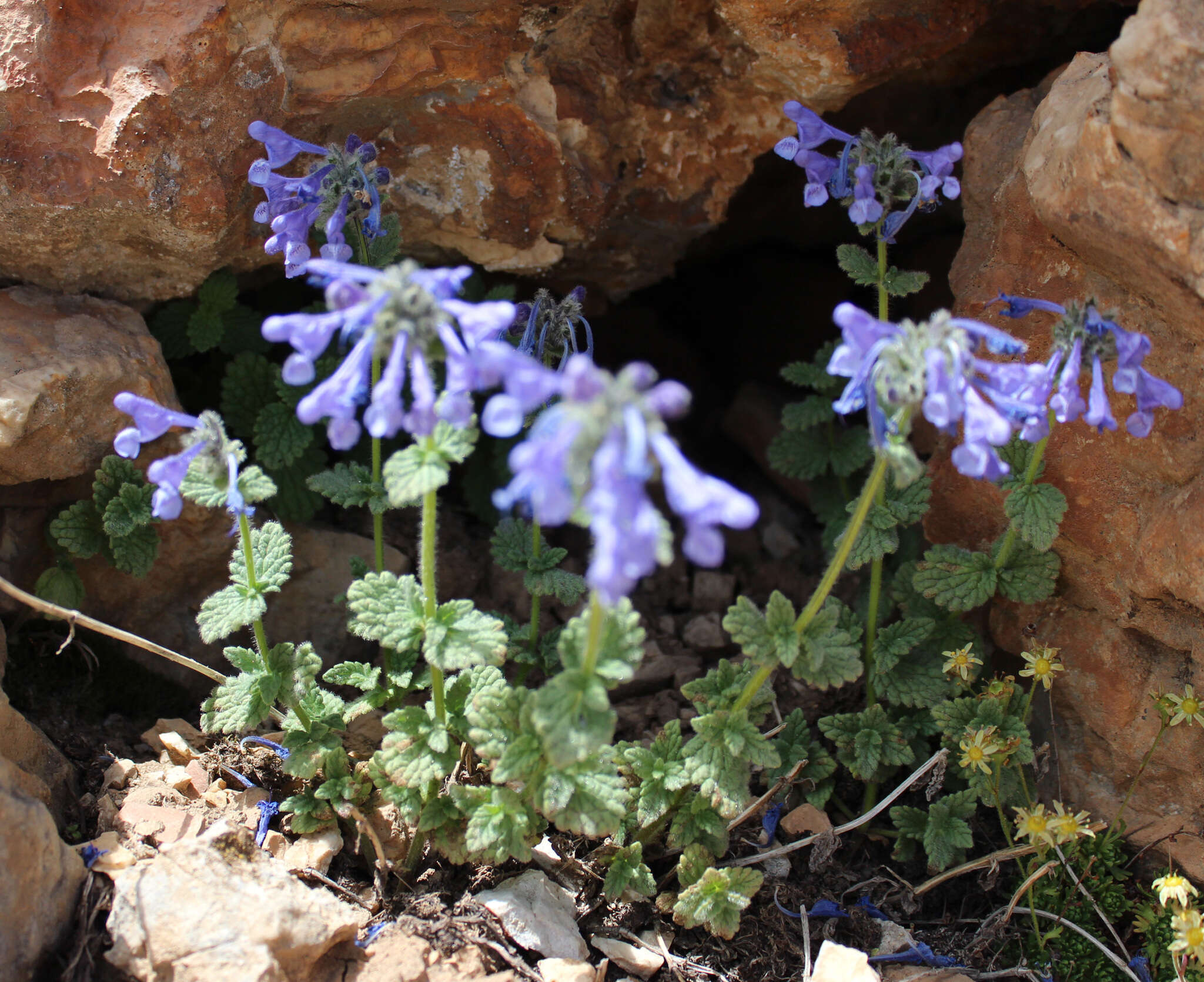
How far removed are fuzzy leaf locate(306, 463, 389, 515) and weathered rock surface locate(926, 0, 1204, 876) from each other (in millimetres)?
2080

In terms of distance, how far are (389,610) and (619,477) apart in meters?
1.14

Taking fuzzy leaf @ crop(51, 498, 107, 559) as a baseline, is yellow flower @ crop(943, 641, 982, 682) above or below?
below

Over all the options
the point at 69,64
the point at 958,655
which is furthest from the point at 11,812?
the point at 958,655

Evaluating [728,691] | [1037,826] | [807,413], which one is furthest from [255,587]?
[1037,826]

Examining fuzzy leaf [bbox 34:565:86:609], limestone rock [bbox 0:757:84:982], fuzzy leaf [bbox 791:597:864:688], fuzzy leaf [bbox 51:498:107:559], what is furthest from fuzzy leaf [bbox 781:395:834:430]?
limestone rock [bbox 0:757:84:982]

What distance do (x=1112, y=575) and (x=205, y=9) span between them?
141 inches

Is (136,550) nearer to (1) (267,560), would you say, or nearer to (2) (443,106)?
(1) (267,560)

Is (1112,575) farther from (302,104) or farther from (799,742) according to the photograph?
(302,104)

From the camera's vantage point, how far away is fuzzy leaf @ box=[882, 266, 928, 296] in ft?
10.9

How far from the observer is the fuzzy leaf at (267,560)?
3.10 m

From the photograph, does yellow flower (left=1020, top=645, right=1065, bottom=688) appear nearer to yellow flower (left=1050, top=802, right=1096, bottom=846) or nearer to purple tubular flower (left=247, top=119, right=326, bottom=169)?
yellow flower (left=1050, top=802, right=1096, bottom=846)

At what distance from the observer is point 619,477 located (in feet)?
6.34

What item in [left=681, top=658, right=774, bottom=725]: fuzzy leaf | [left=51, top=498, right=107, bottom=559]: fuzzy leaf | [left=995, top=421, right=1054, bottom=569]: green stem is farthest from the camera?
[left=51, top=498, right=107, bottom=559]: fuzzy leaf

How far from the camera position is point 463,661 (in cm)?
265
